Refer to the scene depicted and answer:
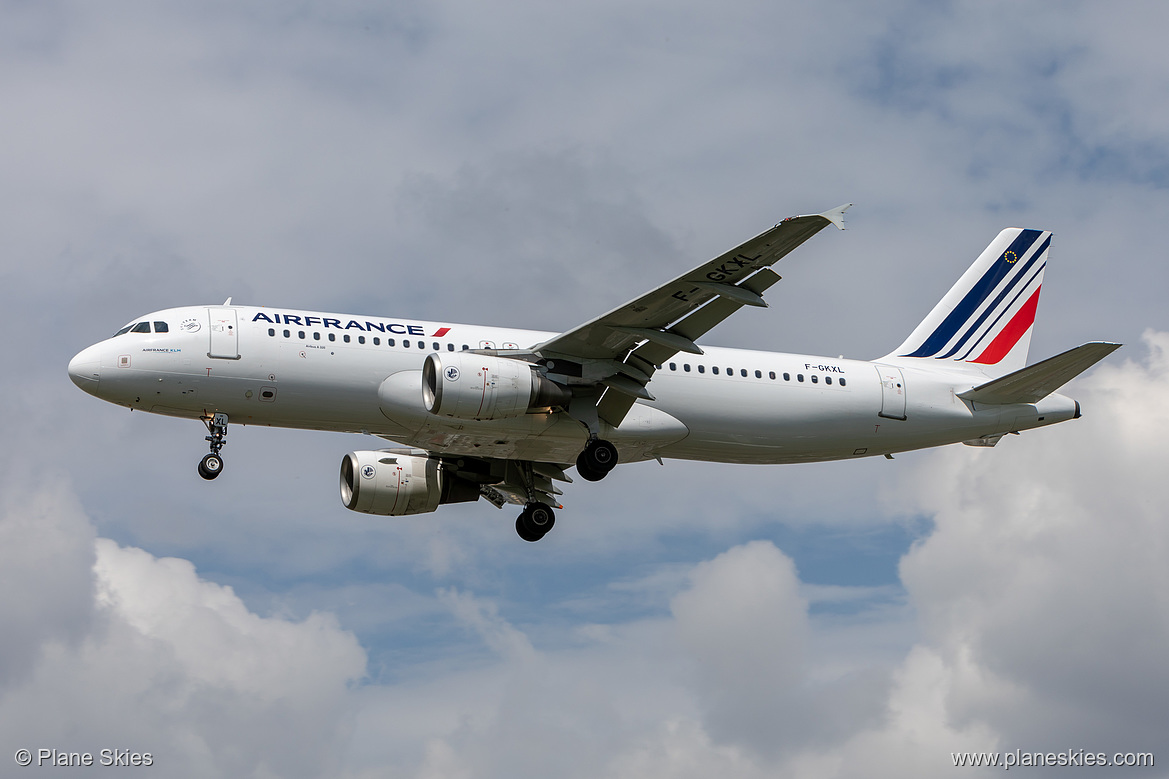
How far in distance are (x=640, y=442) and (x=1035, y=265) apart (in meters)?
17.0

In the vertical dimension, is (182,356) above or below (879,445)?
above

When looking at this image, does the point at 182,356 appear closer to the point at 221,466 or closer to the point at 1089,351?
the point at 221,466

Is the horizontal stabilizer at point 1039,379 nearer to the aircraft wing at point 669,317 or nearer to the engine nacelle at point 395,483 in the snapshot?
the aircraft wing at point 669,317

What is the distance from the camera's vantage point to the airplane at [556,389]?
107ft

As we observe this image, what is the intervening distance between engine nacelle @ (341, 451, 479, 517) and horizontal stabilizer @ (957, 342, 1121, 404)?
15963 millimetres

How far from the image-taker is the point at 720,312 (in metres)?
32.5

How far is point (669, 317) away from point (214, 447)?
472 inches

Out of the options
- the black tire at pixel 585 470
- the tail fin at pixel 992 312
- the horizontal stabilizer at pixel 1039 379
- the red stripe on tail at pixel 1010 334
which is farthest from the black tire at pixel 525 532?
the red stripe on tail at pixel 1010 334

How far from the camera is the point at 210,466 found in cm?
3328

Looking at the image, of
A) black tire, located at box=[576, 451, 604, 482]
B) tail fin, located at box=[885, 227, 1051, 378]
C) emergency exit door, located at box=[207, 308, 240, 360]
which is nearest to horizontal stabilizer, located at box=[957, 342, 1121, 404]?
tail fin, located at box=[885, 227, 1051, 378]

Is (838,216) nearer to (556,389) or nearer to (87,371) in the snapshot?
(556,389)

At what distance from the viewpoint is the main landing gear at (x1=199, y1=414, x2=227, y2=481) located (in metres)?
33.2

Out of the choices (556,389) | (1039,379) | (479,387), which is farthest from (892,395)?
(479,387)

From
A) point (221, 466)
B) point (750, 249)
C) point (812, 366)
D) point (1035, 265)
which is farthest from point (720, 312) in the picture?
point (1035, 265)
